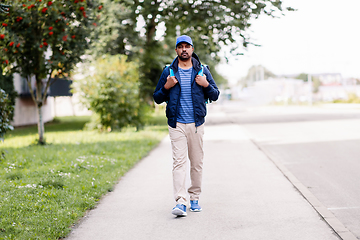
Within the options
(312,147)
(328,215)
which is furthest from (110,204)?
(312,147)

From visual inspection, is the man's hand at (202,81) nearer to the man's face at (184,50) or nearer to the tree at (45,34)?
the man's face at (184,50)

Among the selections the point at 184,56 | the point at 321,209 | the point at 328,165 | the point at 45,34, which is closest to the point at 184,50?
the point at 184,56

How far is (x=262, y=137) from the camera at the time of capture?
1544 centimetres

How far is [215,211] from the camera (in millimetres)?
5328

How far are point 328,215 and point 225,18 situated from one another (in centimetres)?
1140

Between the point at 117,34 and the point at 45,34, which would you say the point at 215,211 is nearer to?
the point at 45,34

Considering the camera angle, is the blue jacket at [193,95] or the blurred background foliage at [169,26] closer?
the blue jacket at [193,95]

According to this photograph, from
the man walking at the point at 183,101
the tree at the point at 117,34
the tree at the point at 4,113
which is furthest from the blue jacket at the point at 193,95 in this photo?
the tree at the point at 117,34

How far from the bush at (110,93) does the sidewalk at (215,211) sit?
28.8 ft

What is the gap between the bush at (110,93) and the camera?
16.9 m

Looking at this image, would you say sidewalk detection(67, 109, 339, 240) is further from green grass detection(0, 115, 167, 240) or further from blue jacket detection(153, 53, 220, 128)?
blue jacket detection(153, 53, 220, 128)

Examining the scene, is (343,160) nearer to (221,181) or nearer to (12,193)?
(221,181)

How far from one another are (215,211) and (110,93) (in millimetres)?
12285

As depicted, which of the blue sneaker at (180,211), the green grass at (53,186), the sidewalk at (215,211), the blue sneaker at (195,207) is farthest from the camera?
the blue sneaker at (195,207)
